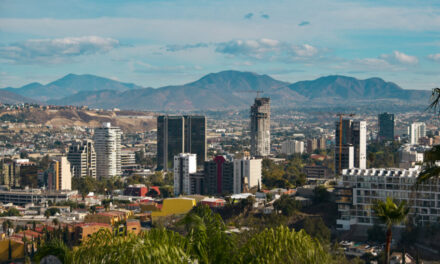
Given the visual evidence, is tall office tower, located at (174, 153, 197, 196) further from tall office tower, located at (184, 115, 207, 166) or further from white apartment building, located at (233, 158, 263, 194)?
tall office tower, located at (184, 115, 207, 166)

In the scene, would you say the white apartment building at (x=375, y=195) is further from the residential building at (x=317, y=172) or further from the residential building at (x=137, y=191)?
the residential building at (x=317, y=172)

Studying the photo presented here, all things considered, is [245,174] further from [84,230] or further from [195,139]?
[195,139]

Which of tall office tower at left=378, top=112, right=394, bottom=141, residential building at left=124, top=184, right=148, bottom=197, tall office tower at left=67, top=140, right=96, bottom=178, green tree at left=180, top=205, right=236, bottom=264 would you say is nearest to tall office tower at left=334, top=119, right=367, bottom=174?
residential building at left=124, top=184, right=148, bottom=197

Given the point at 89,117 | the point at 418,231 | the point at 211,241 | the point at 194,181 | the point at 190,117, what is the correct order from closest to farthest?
the point at 211,241
the point at 418,231
the point at 194,181
the point at 190,117
the point at 89,117

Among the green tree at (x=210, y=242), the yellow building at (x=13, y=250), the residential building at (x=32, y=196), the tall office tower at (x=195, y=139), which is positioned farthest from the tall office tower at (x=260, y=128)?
the green tree at (x=210, y=242)

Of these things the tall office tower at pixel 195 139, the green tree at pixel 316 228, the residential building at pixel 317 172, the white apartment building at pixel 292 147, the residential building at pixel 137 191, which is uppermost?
the tall office tower at pixel 195 139

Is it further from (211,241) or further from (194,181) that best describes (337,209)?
(211,241)

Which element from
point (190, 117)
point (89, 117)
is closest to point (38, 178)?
point (190, 117)

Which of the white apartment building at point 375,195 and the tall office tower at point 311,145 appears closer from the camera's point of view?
the white apartment building at point 375,195
